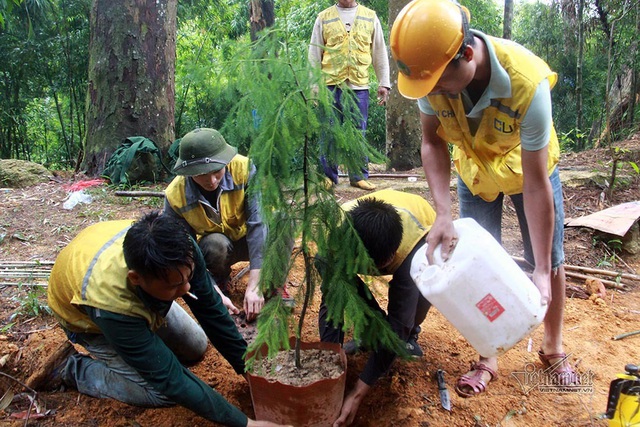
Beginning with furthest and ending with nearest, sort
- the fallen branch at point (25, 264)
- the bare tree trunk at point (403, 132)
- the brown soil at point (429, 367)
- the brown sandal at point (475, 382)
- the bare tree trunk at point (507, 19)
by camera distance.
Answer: the bare tree trunk at point (507, 19) → the bare tree trunk at point (403, 132) → the fallen branch at point (25, 264) → the brown sandal at point (475, 382) → the brown soil at point (429, 367)

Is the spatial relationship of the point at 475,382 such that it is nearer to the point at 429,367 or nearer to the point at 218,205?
the point at 429,367

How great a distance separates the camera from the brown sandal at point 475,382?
2.17m

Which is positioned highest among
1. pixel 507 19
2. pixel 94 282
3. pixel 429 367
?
pixel 507 19

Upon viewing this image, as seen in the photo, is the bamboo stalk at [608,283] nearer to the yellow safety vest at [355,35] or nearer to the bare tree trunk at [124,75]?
the yellow safety vest at [355,35]

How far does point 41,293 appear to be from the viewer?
9.77 ft

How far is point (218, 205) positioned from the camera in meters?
2.74

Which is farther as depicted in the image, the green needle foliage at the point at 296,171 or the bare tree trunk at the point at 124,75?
the bare tree trunk at the point at 124,75

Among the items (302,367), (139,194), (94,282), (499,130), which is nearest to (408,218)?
(499,130)

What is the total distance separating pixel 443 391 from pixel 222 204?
1577mm

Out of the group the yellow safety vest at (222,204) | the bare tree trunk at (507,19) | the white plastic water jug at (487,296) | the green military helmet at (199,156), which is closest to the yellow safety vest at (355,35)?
the yellow safety vest at (222,204)

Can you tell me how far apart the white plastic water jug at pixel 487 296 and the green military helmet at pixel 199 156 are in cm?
135

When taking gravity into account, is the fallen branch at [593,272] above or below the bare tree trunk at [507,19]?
below

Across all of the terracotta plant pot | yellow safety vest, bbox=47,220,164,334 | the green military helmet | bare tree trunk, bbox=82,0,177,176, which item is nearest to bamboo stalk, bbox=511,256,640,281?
the terracotta plant pot

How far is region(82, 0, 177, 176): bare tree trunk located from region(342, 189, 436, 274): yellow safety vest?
12.9ft
